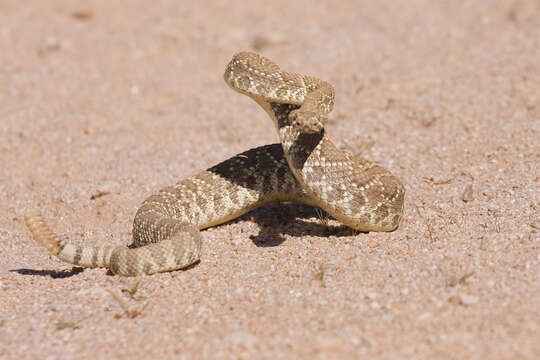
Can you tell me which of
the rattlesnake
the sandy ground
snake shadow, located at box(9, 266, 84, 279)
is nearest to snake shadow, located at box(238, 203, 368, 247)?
the sandy ground

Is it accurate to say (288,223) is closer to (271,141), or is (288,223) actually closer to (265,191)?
(265,191)

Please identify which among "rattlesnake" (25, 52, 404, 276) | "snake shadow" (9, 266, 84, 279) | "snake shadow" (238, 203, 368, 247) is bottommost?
"snake shadow" (9, 266, 84, 279)

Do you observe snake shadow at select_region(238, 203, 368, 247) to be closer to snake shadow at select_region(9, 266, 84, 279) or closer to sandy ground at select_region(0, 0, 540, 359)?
sandy ground at select_region(0, 0, 540, 359)

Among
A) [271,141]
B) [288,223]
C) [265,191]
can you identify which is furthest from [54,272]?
[271,141]

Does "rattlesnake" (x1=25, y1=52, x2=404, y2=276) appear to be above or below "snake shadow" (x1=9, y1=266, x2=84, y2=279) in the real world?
above

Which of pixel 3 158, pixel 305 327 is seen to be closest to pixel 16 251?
pixel 3 158

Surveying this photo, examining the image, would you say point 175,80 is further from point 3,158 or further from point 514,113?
point 514,113
